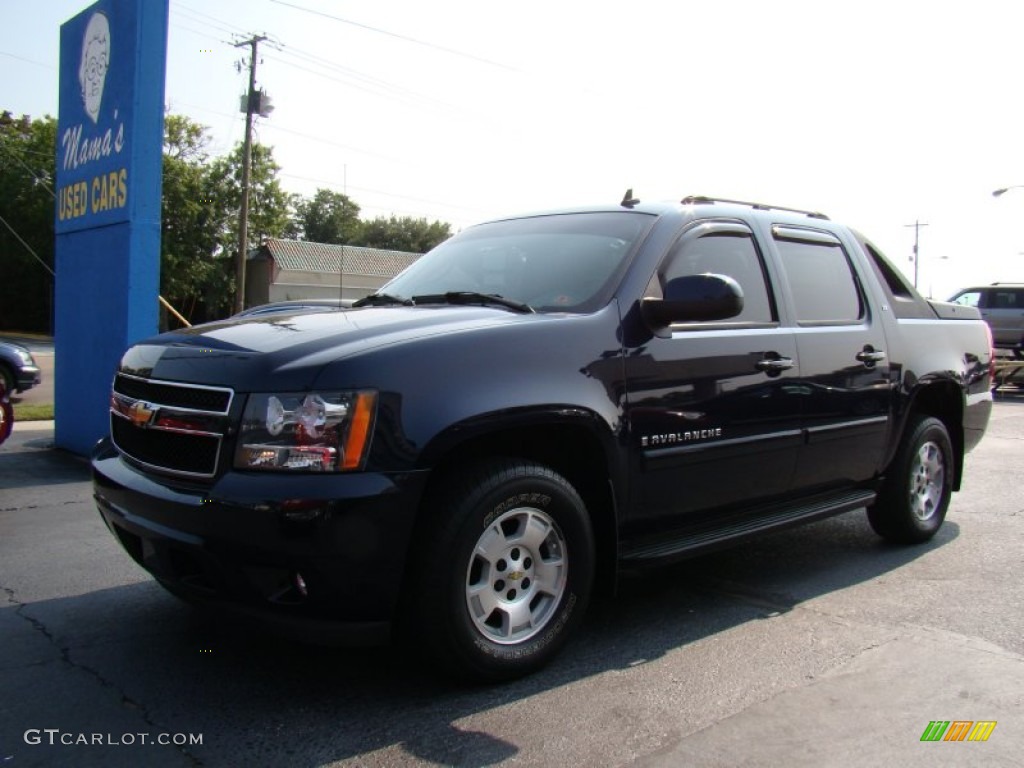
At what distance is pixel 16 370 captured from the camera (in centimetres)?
1362

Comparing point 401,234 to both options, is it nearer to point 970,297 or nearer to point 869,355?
point 970,297

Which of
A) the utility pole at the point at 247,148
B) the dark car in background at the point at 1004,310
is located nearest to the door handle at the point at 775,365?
the dark car in background at the point at 1004,310

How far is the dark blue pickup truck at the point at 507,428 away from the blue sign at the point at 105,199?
405cm

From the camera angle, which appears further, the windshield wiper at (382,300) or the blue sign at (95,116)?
the blue sign at (95,116)

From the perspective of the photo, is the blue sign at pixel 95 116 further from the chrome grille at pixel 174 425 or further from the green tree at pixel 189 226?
the green tree at pixel 189 226

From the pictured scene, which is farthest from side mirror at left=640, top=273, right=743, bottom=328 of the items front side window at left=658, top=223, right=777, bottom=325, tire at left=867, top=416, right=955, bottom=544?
tire at left=867, top=416, right=955, bottom=544

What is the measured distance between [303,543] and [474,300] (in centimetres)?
148

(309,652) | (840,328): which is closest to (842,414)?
(840,328)

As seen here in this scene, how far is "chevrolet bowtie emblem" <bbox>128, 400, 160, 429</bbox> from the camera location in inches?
131

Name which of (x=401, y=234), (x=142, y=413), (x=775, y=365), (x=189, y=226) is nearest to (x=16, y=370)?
(x=142, y=413)

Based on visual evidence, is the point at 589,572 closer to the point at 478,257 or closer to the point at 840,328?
the point at 478,257

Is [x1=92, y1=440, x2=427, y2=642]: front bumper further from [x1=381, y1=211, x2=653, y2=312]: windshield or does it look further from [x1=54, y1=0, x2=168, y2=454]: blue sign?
[x1=54, y1=0, x2=168, y2=454]: blue sign

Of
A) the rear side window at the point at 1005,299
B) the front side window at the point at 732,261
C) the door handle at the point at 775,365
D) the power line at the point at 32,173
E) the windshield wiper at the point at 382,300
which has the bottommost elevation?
the door handle at the point at 775,365

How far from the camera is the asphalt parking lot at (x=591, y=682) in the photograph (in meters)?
2.90
